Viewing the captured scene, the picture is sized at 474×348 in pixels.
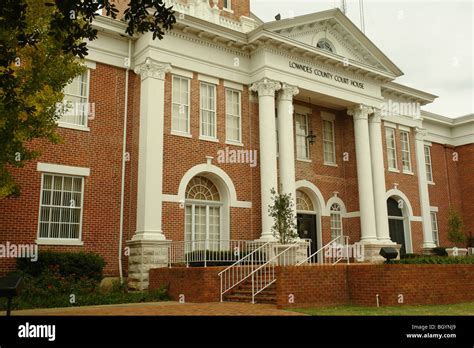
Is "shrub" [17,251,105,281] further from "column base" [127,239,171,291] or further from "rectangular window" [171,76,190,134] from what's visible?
"rectangular window" [171,76,190,134]

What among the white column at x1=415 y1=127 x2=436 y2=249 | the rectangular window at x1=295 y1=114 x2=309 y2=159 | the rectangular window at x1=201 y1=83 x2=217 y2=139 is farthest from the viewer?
the white column at x1=415 y1=127 x2=436 y2=249

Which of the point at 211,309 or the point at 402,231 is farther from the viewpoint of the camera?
the point at 402,231

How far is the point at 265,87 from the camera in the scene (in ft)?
69.3

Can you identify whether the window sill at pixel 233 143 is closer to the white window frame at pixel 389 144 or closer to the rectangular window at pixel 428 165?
the white window frame at pixel 389 144

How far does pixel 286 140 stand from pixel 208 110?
3453 millimetres

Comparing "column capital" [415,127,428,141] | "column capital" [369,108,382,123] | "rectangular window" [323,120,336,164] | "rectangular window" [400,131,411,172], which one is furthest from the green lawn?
"column capital" [415,127,428,141]

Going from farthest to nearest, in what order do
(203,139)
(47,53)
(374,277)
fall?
(203,139), (374,277), (47,53)

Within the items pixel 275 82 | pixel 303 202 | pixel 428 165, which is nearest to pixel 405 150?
pixel 428 165

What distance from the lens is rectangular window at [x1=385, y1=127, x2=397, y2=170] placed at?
2743 cm

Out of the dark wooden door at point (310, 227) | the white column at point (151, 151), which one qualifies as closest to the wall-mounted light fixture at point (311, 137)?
the dark wooden door at point (310, 227)

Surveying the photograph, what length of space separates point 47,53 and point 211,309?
7106 mm
